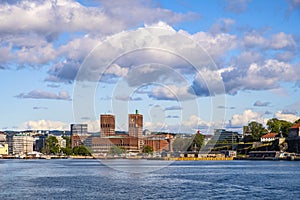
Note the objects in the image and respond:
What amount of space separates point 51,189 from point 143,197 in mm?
12895

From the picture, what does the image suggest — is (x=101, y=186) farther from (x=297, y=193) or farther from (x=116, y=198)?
(x=297, y=193)

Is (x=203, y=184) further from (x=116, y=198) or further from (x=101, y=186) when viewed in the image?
(x=116, y=198)

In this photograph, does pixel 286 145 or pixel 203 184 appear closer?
pixel 203 184

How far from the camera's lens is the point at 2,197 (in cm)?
4781

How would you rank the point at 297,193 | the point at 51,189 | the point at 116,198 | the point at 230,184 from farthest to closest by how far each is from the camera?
the point at 230,184
the point at 51,189
the point at 297,193
the point at 116,198

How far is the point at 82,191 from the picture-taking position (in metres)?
53.6

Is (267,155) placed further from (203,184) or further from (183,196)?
(183,196)

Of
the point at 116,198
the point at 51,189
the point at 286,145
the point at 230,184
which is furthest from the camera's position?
the point at 286,145

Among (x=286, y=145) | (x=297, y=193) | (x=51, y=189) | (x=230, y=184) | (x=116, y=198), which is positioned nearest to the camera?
(x=116, y=198)

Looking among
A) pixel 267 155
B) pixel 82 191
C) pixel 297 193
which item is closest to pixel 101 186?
pixel 82 191

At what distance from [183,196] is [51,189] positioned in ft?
49.5

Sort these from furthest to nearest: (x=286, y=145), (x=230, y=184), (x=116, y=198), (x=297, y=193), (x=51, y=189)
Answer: (x=286, y=145)
(x=230, y=184)
(x=51, y=189)
(x=297, y=193)
(x=116, y=198)

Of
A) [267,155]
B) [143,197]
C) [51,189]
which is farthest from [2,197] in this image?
[267,155]

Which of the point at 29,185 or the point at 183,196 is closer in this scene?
the point at 183,196
